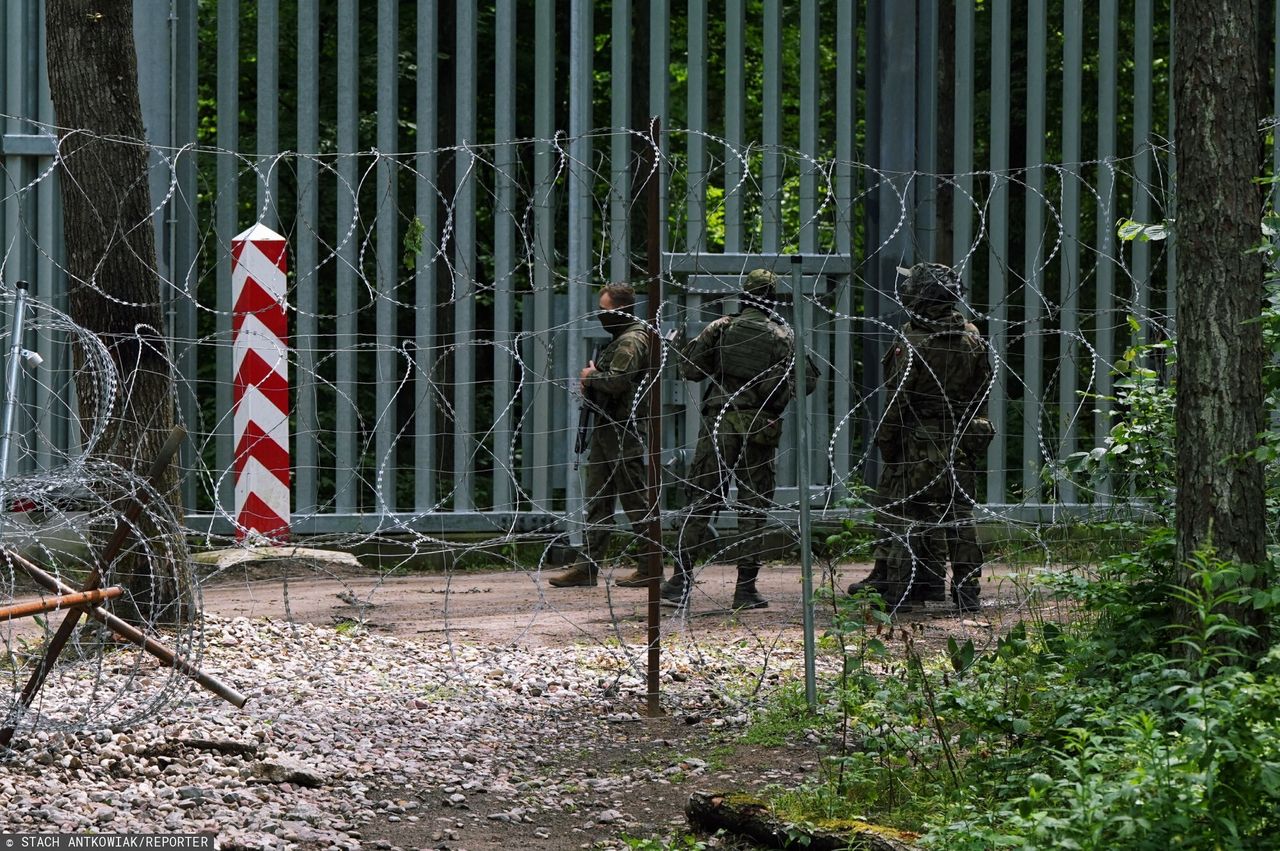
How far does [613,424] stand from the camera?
8.74 metres

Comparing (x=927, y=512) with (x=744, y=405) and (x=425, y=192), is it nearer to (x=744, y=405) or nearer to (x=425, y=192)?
(x=744, y=405)

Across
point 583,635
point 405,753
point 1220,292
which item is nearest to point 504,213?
point 583,635

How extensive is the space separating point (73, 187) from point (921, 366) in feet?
13.5

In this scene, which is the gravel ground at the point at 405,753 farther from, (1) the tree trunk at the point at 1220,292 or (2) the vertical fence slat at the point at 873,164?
(2) the vertical fence slat at the point at 873,164

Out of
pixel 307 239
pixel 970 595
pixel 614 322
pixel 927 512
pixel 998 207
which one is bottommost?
pixel 970 595

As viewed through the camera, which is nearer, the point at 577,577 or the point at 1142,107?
the point at 577,577

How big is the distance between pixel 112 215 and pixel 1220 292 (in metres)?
4.54

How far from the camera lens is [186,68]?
31.3ft

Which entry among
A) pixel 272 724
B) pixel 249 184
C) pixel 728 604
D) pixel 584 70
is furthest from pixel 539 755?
pixel 249 184

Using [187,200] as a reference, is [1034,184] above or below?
above

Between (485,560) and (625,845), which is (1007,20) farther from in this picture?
(625,845)

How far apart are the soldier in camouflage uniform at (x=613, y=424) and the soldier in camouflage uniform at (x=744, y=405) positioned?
49 centimetres

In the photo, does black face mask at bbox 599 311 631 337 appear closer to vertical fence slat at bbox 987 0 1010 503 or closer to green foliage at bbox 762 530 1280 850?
vertical fence slat at bbox 987 0 1010 503

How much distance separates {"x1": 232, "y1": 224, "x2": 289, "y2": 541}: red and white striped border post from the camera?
9023 millimetres
